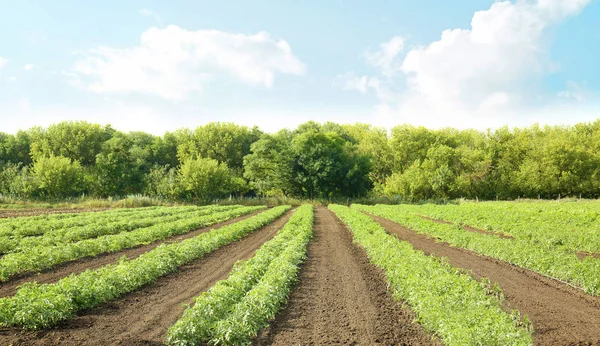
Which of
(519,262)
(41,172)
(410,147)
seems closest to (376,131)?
(410,147)

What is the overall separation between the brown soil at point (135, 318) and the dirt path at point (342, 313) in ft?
8.26

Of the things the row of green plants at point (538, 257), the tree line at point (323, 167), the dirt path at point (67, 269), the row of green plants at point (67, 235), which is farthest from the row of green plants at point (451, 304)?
the tree line at point (323, 167)

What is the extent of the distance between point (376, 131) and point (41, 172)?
6315cm

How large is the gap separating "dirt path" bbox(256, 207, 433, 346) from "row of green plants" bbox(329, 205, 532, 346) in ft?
1.25

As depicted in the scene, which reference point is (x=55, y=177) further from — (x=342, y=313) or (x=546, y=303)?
(x=546, y=303)

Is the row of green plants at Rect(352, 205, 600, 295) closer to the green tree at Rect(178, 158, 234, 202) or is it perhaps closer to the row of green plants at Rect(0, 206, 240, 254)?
the row of green plants at Rect(0, 206, 240, 254)

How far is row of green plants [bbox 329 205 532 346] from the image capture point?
24.0 ft

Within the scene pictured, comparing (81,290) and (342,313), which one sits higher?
(81,290)

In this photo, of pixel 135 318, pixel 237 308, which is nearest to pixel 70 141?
pixel 135 318

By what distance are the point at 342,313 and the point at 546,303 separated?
18.5ft

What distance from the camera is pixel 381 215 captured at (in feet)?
129

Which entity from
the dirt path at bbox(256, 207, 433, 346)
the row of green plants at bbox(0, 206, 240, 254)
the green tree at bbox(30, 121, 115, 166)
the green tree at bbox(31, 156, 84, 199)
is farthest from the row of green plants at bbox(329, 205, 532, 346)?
the green tree at bbox(30, 121, 115, 166)

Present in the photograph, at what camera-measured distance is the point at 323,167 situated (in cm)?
6631

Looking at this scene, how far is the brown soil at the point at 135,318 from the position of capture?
7.78 metres
